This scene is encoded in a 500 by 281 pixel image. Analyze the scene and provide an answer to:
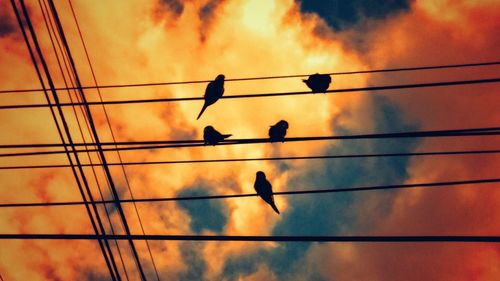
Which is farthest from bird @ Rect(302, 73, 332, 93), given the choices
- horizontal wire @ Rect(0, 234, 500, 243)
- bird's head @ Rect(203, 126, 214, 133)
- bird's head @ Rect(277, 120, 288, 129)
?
horizontal wire @ Rect(0, 234, 500, 243)

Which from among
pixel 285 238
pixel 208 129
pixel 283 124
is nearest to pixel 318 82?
pixel 283 124

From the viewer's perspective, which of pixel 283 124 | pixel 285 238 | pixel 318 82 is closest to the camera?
pixel 285 238

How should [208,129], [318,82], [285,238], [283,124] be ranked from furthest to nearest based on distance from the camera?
[283,124] → [318,82] → [208,129] → [285,238]

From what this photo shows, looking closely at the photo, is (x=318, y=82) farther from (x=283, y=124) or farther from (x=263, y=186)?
(x=263, y=186)

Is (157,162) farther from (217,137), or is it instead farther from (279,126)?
(279,126)

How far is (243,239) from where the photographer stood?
10.5 feet

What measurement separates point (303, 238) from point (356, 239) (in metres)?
0.37

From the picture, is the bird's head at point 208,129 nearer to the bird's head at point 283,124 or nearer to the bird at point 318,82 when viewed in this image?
the bird's head at point 283,124

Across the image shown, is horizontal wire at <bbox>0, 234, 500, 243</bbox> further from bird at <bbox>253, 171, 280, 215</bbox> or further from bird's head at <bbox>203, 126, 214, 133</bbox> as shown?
bird at <bbox>253, 171, 280, 215</bbox>

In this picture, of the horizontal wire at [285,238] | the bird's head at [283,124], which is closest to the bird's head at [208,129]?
the bird's head at [283,124]

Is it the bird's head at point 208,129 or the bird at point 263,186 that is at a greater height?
the bird's head at point 208,129

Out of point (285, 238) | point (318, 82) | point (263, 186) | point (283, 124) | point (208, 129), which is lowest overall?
point (285, 238)

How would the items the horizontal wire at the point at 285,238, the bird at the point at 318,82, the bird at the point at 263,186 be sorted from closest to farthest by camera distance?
1. the horizontal wire at the point at 285,238
2. the bird at the point at 318,82
3. the bird at the point at 263,186

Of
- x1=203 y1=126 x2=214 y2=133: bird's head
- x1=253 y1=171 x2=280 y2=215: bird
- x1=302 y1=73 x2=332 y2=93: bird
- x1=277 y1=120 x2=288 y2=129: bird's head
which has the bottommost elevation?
x1=253 y1=171 x2=280 y2=215: bird
